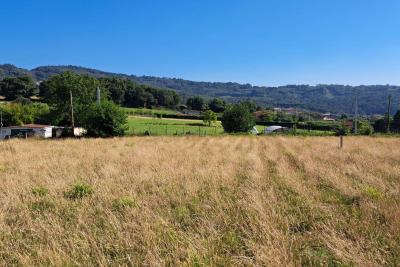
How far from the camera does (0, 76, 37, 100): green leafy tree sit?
387 feet

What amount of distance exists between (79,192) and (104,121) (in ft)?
121

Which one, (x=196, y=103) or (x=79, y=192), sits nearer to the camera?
(x=79, y=192)

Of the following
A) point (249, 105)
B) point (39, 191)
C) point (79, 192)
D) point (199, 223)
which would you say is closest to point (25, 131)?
point (39, 191)

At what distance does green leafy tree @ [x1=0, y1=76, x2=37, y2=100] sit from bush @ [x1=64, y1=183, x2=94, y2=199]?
121m

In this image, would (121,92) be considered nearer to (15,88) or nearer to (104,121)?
(15,88)

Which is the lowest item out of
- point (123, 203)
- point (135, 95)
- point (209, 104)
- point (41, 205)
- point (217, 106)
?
point (41, 205)

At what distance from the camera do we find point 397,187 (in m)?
8.92

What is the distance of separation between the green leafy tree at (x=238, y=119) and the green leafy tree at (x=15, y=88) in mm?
81529

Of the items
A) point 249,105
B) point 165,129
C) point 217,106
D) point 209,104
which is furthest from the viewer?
point 209,104

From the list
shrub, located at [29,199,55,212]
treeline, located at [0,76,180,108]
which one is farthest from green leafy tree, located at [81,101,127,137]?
treeline, located at [0,76,180,108]

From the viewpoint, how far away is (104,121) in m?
44.2

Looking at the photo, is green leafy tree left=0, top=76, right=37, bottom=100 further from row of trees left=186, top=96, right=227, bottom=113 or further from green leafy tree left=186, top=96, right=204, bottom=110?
green leafy tree left=186, top=96, right=204, bottom=110

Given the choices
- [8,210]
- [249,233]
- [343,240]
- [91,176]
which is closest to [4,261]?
[8,210]

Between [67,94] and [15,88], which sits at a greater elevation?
[15,88]
